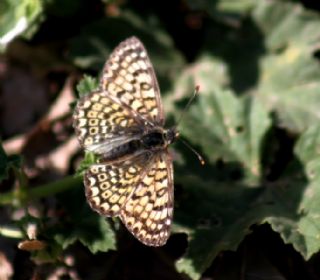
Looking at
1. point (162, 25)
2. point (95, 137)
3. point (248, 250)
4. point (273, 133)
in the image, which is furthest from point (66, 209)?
point (162, 25)

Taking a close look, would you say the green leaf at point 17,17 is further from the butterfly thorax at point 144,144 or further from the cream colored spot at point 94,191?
the cream colored spot at point 94,191

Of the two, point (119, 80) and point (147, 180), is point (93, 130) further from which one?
point (147, 180)

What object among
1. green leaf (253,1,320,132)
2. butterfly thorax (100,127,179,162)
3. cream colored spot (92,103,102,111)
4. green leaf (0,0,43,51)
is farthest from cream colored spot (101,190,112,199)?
green leaf (253,1,320,132)

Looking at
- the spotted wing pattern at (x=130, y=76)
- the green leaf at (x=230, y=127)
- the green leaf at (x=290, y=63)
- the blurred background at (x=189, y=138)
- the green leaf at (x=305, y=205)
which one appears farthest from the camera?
the green leaf at (x=290, y=63)

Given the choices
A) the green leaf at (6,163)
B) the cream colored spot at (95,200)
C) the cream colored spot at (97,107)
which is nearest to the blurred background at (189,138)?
the green leaf at (6,163)

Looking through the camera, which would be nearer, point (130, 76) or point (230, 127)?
point (130, 76)

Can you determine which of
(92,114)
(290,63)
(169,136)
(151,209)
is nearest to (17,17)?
(92,114)
